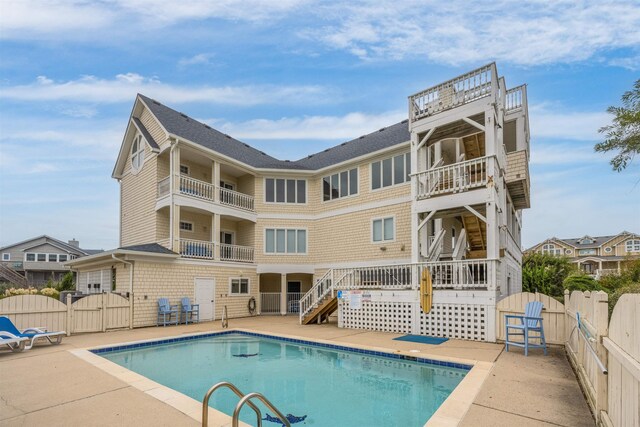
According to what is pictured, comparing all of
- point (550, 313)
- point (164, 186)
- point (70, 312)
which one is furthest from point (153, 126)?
point (550, 313)

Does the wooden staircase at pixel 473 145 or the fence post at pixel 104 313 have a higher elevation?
the wooden staircase at pixel 473 145

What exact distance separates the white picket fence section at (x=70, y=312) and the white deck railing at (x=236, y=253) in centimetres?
516

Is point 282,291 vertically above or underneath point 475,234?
underneath

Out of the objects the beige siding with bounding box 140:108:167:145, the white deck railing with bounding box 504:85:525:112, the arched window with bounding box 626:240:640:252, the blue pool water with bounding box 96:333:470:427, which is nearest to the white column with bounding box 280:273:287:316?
the blue pool water with bounding box 96:333:470:427

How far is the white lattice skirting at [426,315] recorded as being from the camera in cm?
1007

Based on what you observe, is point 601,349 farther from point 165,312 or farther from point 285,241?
point 285,241

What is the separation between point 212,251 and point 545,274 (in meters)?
19.7

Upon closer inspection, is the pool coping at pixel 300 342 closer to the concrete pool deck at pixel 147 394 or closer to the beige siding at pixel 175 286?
the concrete pool deck at pixel 147 394

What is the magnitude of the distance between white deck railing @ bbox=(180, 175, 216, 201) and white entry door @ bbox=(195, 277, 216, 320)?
12.4ft

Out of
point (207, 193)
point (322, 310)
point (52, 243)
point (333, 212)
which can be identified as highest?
point (207, 193)

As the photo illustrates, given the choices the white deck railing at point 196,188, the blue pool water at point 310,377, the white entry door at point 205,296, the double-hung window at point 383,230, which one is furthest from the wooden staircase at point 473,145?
the white entry door at point 205,296

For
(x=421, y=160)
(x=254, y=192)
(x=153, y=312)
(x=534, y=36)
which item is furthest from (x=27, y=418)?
(x=254, y=192)

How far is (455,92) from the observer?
11781mm

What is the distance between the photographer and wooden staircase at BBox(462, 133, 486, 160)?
13.4m
